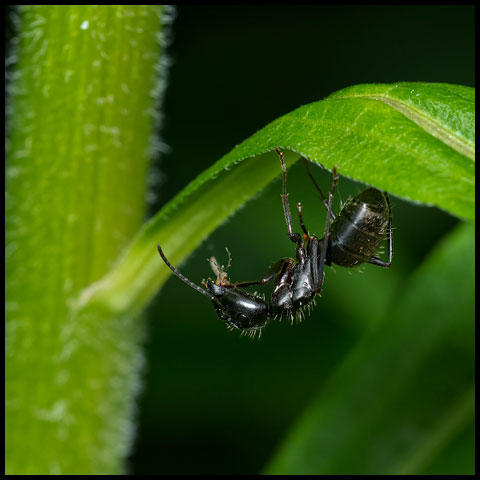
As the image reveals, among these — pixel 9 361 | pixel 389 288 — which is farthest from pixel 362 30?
pixel 9 361

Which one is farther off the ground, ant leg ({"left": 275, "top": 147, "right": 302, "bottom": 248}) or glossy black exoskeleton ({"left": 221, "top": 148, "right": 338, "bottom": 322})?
ant leg ({"left": 275, "top": 147, "right": 302, "bottom": 248})

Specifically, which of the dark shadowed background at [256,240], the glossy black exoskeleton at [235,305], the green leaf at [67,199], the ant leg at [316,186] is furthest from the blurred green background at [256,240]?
the green leaf at [67,199]

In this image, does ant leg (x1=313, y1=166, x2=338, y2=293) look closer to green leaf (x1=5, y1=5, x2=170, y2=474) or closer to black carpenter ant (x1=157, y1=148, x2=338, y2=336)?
black carpenter ant (x1=157, y1=148, x2=338, y2=336)

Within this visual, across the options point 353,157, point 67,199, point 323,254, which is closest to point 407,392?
point 323,254

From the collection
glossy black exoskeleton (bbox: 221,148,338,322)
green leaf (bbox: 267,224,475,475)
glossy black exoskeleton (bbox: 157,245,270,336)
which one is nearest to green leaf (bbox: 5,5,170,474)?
glossy black exoskeleton (bbox: 157,245,270,336)

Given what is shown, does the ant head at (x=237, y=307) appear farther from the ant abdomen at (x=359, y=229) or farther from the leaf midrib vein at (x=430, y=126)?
the leaf midrib vein at (x=430, y=126)

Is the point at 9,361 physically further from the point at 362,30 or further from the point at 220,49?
the point at 362,30
